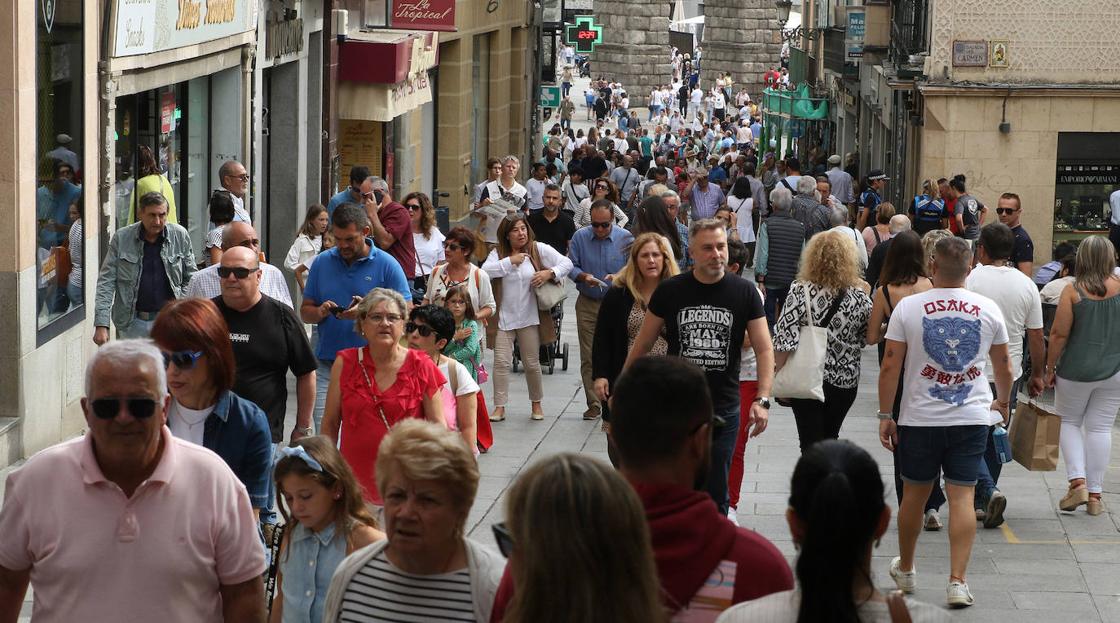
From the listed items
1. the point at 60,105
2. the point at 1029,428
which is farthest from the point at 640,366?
the point at 60,105

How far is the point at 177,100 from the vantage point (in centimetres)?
1480

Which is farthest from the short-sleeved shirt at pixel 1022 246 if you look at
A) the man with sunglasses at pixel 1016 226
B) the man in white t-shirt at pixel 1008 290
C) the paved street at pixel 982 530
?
the man in white t-shirt at pixel 1008 290

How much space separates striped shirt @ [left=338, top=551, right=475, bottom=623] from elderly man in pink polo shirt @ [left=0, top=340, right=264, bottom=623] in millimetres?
398

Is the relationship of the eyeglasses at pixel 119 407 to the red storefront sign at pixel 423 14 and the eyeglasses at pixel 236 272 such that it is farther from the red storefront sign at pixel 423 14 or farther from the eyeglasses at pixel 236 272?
the red storefront sign at pixel 423 14

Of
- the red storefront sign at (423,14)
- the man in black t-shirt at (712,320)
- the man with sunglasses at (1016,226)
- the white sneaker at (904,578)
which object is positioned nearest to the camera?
the man in black t-shirt at (712,320)

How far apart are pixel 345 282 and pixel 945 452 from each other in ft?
10.2

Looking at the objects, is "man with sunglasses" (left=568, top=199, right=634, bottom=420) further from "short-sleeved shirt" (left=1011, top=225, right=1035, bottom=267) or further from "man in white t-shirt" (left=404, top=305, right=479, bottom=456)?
"man in white t-shirt" (left=404, top=305, right=479, bottom=456)

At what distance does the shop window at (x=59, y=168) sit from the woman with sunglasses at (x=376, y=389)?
13.1 ft

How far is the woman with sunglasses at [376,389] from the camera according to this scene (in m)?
7.03

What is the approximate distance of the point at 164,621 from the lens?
429cm

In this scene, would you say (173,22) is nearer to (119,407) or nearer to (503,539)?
(119,407)

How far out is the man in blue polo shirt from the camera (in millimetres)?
9016

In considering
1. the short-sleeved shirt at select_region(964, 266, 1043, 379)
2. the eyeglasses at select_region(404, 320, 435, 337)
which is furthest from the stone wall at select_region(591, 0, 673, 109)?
the eyeglasses at select_region(404, 320, 435, 337)

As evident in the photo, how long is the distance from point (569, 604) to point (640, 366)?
88cm
